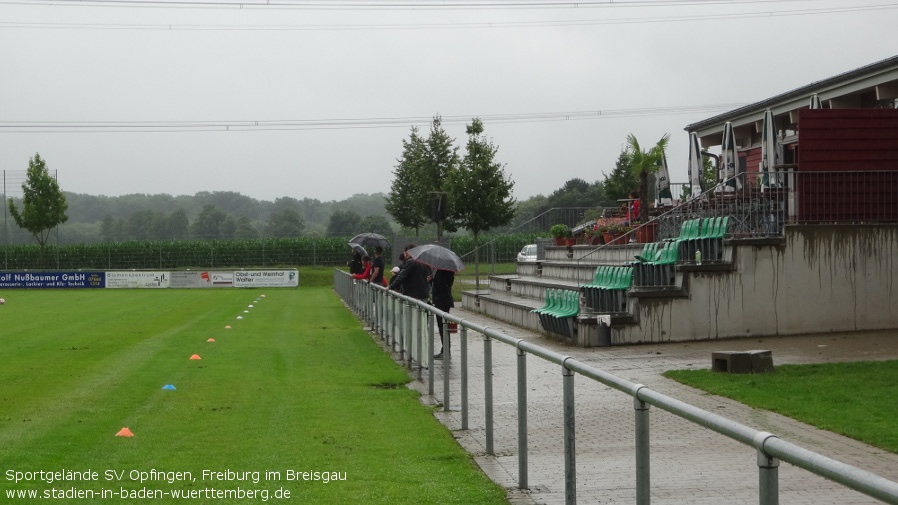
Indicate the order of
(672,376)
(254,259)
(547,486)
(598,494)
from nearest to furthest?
1. (598,494)
2. (547,486)
3. (672,376)
4. (254,259)

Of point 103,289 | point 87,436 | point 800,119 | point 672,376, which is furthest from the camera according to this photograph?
point 103,289

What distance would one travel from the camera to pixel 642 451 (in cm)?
461

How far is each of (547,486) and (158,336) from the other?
16.1 metres

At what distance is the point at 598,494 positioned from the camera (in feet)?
17.4

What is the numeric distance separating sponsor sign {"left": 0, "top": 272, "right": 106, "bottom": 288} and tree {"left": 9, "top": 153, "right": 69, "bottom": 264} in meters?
12.5

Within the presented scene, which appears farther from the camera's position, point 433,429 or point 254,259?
point 254,259

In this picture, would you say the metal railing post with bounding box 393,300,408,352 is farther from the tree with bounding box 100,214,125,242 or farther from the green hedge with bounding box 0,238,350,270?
the tree with bounding box 100,214,125,242

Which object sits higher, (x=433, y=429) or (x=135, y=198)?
(x=135, y=198)

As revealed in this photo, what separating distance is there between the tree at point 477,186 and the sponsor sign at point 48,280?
2124 centimetres

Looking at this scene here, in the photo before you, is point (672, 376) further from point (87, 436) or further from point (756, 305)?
point (87, 436)

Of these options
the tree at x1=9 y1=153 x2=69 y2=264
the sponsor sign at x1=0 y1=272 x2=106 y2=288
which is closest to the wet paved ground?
the sponsor sign at x1=0 y1=272 x2=106 y2=288

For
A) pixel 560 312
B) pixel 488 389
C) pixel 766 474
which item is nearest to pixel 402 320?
pixel 560 312

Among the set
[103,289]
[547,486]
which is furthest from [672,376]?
[103,289]

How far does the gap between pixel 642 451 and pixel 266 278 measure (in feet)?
169
